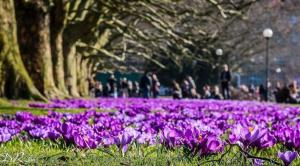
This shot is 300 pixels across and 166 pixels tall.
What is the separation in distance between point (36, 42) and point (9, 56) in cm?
348

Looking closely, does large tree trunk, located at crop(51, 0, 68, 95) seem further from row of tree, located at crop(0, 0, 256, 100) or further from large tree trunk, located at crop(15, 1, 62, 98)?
large tree trunk, located at crop(15, 1, 62, 98)

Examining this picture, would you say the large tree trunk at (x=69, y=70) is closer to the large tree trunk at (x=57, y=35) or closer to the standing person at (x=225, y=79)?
the large tree trunk at (x=57, y=35)

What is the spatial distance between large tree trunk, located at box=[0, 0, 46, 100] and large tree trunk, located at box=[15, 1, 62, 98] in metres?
2.63

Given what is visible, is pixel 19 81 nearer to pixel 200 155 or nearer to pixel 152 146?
pixel 152 146

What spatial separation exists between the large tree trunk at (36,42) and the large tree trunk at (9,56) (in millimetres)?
2629

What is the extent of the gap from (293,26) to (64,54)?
1202 inches

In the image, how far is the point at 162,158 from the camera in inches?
130

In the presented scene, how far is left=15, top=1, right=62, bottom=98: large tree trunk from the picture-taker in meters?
18.3

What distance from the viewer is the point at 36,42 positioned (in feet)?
60.3

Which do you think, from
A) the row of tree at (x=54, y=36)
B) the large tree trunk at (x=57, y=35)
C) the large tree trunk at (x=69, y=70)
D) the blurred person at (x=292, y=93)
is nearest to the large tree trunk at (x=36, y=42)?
the row of tree at (x=54, y=36)

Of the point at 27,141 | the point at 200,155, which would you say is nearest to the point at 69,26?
the point at 27,141

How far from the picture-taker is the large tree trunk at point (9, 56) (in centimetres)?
1463

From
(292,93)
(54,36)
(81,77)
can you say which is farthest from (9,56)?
(292,93)

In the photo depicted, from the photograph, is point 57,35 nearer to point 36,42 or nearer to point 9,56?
point 36,42
